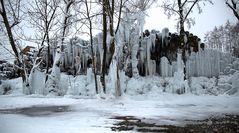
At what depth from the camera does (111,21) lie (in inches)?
607

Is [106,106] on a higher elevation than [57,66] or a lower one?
lower

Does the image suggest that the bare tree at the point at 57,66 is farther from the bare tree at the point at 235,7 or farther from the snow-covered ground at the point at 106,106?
the bare tree at the point at 235,7

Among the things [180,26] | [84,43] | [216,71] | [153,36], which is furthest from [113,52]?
[216,71]

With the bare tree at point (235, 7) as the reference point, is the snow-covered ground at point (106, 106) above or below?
below

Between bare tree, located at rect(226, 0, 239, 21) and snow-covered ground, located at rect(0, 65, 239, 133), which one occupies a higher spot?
bare tree, located at rect(226, 0, 239, 21)

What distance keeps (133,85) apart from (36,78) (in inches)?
297

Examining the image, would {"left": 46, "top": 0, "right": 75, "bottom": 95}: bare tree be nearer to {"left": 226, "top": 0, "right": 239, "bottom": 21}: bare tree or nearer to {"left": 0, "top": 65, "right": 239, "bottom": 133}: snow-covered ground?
{"left": 0, "top": 65, "right": 239, "bottom": 133}: snow-covered ground

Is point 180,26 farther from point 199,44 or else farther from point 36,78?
point 36,78

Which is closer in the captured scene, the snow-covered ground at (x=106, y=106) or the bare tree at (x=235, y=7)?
the snow-covered ground at (x=106, y=106)

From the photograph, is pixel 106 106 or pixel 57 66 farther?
pixel 57 66

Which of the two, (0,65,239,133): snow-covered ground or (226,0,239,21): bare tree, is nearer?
(0,65,239,133): snow-covered ground

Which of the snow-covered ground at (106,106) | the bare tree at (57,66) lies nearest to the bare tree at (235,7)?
the snow-covered ground at (106,106)

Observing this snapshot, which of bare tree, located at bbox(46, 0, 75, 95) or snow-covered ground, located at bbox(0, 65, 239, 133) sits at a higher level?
bare tree, located at bbox(46, 0, 75, 95)

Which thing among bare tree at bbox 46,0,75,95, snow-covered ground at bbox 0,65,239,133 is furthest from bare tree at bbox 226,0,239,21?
bare tree at bbox 46,0,75,95
